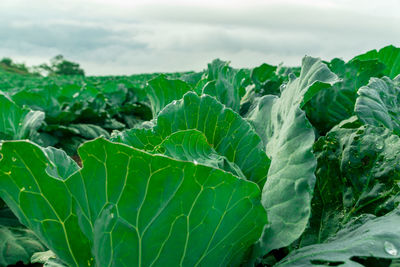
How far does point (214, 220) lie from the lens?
3.25 ft

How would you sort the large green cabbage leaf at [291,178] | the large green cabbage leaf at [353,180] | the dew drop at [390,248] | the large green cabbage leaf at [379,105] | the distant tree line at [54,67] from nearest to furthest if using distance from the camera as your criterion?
1. the dew drop at [390,248]
2. the large green cabbage leaf at [291,178]
3. the large green cabbage leaf at [353,180]
4. the large green cabbage leaf at [379,105]
5. the distant tree line at [54,67]

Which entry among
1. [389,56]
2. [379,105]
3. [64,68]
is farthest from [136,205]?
[64,68]

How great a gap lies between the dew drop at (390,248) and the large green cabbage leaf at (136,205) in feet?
0.94

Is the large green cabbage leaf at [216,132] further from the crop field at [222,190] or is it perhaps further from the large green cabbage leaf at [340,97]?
the large green cabbage leaf at [340,97]

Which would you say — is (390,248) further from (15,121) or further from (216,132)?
(15,121)

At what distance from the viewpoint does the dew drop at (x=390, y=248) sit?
2.95 feet

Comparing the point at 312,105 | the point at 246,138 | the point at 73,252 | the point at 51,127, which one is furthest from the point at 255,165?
the point at 51,127

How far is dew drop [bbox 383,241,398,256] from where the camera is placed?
90 cm

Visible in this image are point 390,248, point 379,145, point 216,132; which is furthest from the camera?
point 216,132

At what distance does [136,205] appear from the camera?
949 mm

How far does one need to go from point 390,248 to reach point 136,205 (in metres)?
0.60

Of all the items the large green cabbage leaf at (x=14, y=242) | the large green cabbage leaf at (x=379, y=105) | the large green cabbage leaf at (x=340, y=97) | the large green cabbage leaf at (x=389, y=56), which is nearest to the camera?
the large green cabbage leaf at (x=379, y=105)

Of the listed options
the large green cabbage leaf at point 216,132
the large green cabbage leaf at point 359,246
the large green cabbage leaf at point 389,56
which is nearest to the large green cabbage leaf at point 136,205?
the large green cabbage leaf at point 359,246

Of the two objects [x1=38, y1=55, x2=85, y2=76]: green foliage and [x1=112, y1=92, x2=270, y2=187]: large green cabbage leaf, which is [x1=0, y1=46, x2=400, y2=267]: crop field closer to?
[x1=112, y1=92, x2=270, y2=187]: large green cabbage leaf
